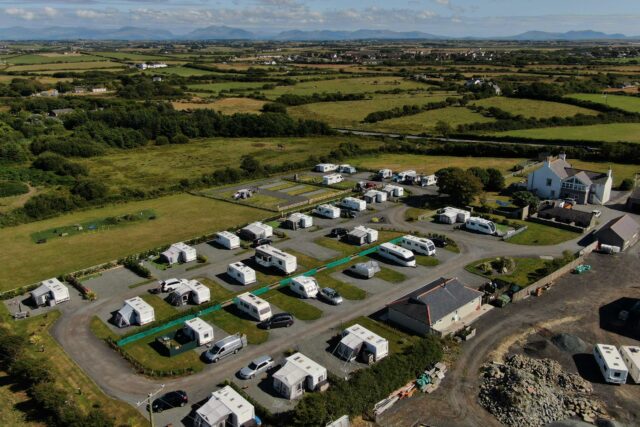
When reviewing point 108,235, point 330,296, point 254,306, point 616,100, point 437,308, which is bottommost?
point 108,235

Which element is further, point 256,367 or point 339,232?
point 339,232

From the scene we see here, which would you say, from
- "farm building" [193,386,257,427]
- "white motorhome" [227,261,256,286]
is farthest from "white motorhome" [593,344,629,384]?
"white motorhome" [227,261,256,286]

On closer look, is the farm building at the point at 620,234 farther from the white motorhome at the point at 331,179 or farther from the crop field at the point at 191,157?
the crop field at the point at 191,157

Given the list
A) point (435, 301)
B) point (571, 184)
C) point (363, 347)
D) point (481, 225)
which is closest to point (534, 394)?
point (435, 301)

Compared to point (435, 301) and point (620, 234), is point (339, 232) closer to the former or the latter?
point (435, 301)

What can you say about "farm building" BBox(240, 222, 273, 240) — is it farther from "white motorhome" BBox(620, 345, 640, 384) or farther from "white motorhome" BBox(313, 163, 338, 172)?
"white motorhome" BBox(620, 345, 640, 384)

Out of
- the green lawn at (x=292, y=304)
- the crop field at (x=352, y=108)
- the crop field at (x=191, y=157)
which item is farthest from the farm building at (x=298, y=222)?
the crop field at (x=352, y=108)
